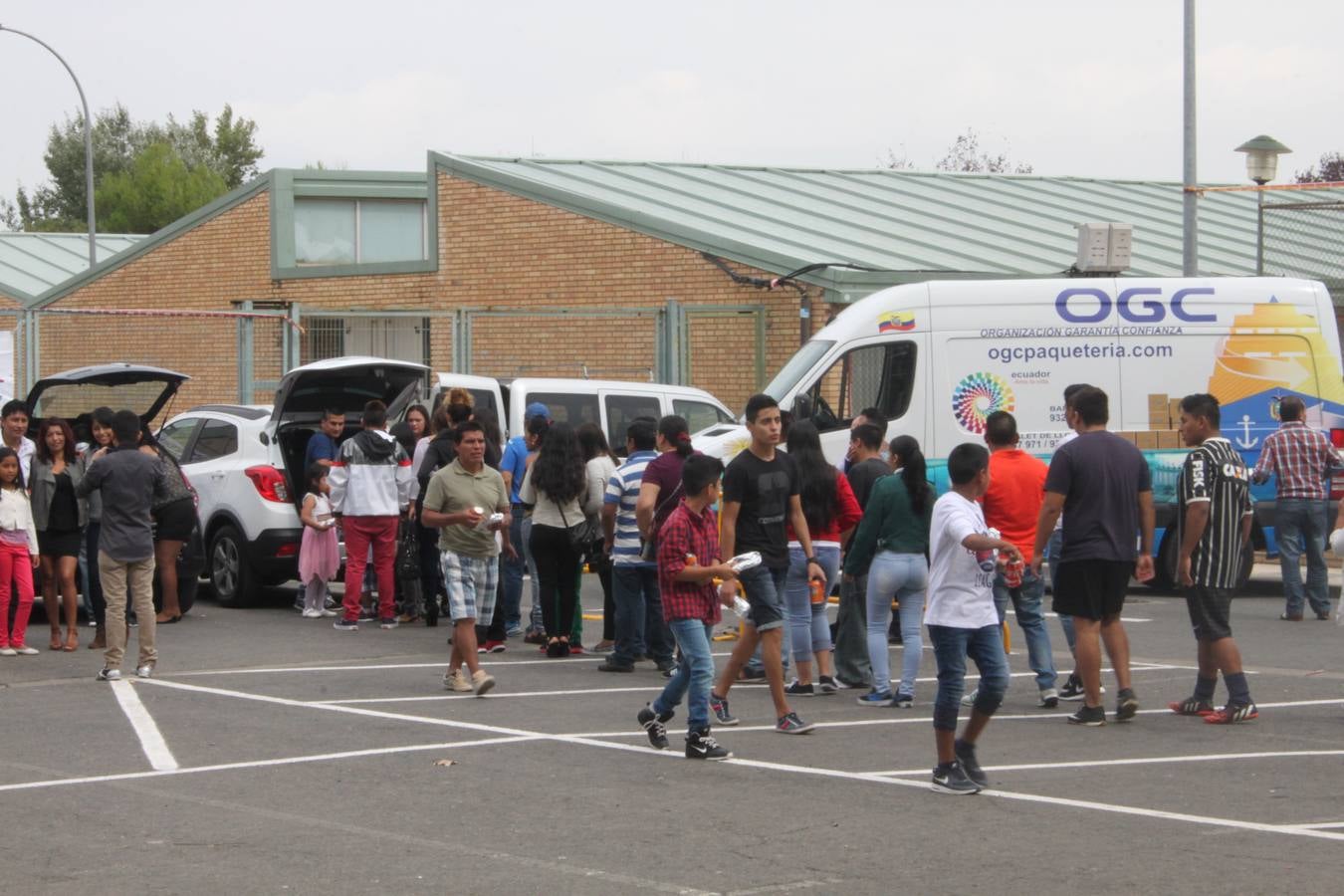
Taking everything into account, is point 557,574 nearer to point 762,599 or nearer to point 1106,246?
point 762,599

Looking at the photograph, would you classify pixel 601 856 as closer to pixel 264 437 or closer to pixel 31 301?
pixel 264 437

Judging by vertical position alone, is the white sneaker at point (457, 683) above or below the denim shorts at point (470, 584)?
below

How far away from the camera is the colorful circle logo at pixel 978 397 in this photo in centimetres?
1641

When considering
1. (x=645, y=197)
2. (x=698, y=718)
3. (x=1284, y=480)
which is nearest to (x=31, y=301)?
(x=645, y=197)

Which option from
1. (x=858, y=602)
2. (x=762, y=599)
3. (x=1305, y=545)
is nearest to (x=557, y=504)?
(x=858, y=602)

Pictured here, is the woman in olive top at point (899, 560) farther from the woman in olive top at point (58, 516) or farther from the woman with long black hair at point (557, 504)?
the woman in olive top at point (58, 516)

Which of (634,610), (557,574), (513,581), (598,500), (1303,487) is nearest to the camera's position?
(634,610)

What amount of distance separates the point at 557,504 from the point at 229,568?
4802mm

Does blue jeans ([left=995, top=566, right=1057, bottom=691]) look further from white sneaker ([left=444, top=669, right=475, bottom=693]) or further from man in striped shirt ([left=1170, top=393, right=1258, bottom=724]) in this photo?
white sneaker ([left=444, top=669, right=475, bottom=693])

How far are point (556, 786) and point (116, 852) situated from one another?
2045 millimetres

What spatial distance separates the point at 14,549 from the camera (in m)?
12.6

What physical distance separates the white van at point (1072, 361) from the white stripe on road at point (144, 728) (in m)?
6.76

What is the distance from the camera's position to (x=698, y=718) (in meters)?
8.69

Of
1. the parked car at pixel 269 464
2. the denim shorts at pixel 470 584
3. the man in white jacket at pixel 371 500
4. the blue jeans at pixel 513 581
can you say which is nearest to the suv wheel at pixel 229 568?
the parked car at pixel 269 464
